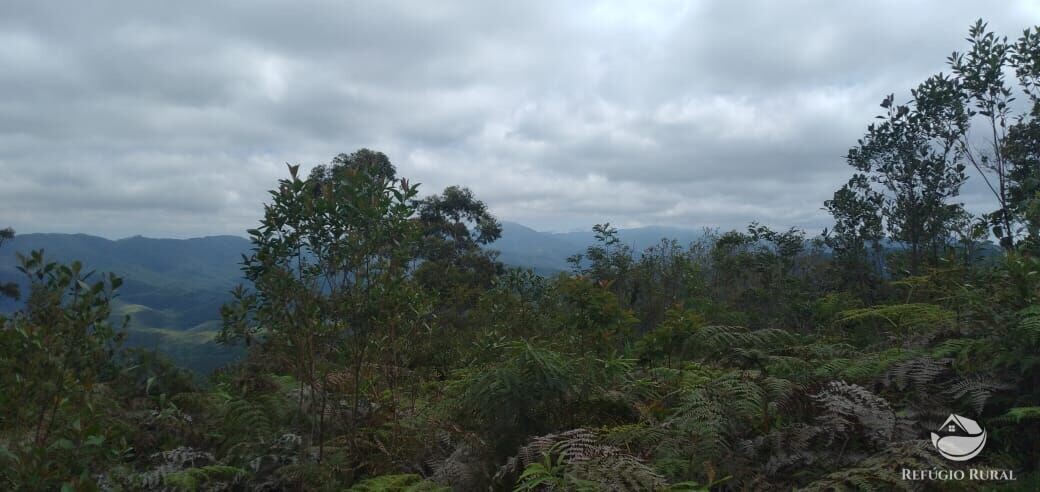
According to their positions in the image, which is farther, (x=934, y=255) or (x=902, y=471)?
(x=934, y=255)

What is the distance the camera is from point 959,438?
3096 millimetres

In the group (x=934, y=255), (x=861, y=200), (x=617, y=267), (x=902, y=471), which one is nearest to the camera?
(x=902, y=471)

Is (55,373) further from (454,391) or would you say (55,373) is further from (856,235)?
(856,235)

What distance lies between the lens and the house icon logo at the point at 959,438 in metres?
2.97

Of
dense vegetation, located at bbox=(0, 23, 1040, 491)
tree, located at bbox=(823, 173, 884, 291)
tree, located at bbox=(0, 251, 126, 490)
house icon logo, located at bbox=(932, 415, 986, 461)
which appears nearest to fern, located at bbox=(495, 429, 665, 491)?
dense vegetation, located at bbox=(0, 23, 1040, 491)

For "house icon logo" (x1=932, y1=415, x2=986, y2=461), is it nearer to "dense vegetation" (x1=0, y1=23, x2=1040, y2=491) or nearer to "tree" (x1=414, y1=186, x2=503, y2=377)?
"dense vegetation" (x1=0, y1=23, x2=1040, y2=491)

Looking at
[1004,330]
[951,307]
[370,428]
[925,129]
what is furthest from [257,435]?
[925,129]

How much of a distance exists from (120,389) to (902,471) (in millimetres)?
6250

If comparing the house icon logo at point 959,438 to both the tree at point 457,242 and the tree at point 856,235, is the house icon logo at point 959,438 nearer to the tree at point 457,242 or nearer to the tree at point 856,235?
the tree at point 856,235

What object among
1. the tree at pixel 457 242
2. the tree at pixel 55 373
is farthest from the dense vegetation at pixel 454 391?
the tree at pixel 457 242

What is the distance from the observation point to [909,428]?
3.07 meters

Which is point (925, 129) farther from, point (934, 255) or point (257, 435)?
point (257, 435)

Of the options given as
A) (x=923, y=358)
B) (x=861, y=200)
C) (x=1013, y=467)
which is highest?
(x=861, y=200)

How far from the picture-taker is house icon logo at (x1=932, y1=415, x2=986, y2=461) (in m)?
2.97
